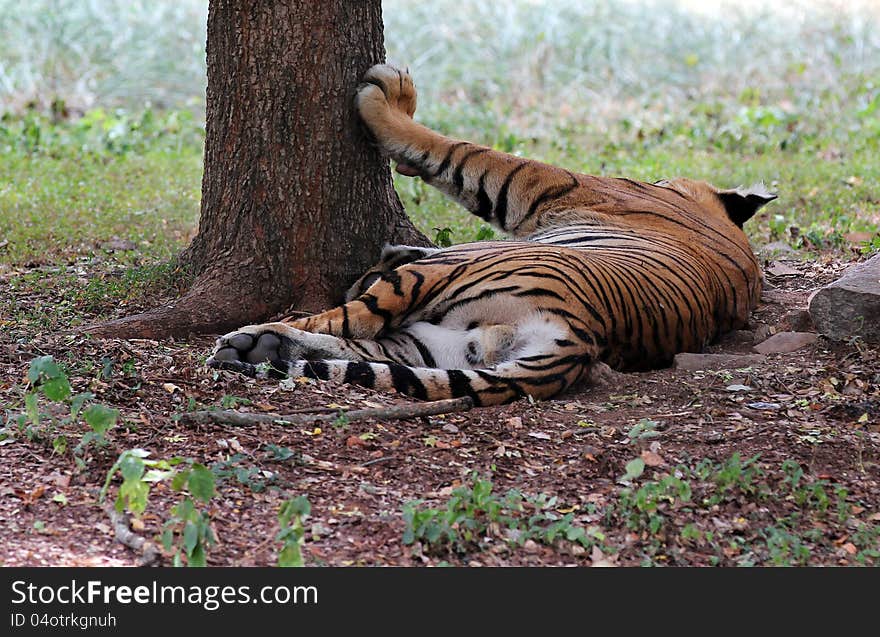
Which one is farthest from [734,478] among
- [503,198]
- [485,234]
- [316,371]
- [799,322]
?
[485,234]

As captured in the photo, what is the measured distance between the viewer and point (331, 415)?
3.70 meters

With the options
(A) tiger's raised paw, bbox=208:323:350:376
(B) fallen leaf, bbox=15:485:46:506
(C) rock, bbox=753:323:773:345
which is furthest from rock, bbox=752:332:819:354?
(B) fallen leaf, bbox=15:485:46:506

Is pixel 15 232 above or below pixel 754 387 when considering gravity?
above

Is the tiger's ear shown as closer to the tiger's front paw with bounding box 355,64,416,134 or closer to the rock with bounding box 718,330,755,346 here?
the rock with bounding box 718,330,755,346

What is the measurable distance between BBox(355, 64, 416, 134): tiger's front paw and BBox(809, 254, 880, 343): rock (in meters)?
1.97

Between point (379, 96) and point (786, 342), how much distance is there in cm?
204

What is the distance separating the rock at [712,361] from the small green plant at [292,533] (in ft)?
7.21

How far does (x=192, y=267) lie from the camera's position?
5.00m

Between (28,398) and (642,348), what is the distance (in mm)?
2416

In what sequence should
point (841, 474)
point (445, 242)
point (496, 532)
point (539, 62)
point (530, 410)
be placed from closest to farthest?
point (496, 532) < point (841, 474) < point (530, 410) < point (445, 242) < point (539, 62)

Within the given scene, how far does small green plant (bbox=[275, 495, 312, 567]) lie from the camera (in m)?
2.63

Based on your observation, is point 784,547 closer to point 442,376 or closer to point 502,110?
point 442,376
